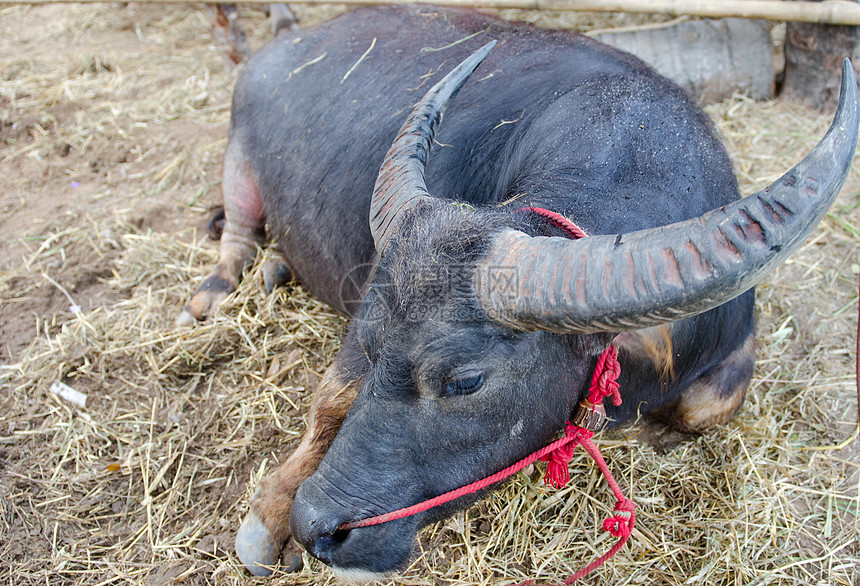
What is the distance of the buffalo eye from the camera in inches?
85.5

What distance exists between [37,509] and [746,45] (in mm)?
6678

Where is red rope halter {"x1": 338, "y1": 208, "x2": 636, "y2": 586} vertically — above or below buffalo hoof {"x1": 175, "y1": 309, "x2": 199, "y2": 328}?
above

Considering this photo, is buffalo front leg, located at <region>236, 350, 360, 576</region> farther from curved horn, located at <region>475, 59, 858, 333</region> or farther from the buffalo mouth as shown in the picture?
curved horn, located at <region>475, 59, 858, 333</region>

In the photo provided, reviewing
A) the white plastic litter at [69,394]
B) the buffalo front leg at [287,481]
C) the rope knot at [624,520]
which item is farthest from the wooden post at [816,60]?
the white plastic litter at [69,394]

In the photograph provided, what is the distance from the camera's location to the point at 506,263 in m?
2.03

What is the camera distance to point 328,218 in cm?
407

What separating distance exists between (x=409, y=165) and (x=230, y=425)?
6.38 feet

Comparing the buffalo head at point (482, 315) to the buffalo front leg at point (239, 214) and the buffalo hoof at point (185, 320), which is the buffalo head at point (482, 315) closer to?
the buffalo hoof at point (185, 320)

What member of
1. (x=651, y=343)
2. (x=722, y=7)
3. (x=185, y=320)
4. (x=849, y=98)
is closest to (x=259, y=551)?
(x=185, y=320)

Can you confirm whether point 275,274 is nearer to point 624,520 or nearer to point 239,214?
point 239,214

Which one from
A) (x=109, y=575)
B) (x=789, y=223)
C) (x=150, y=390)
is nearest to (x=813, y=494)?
(x=789, y=223)

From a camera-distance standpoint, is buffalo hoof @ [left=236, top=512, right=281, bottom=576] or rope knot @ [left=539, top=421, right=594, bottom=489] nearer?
rope knot @ [left=539, top=421, right=594, bottom=489]

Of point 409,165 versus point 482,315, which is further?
point 409,165

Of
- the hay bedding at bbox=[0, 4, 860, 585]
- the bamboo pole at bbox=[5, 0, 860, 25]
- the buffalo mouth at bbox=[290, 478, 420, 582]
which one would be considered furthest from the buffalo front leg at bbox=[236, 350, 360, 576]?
the bamboo pole at bbox=[5, 0, 860, 25]
